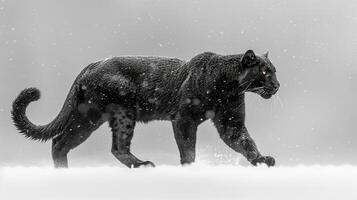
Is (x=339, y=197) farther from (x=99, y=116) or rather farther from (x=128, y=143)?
(x=99, y=116)

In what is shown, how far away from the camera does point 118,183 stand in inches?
199

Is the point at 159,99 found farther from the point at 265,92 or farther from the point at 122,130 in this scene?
the point at 265,92

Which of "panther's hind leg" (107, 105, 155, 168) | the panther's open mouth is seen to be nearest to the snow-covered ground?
"panther's hind leg" (107, 105, 155, 168)

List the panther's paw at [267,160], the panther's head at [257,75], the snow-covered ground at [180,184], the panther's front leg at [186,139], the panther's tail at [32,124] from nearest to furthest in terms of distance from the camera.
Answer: the snow-covered ground at [180,184] → the panther's paw at [267,160] → the panther's front leg at [186,139] → the panther's head at [257,75] → the panther's tail at [32,124]

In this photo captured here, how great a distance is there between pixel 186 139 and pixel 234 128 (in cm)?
75

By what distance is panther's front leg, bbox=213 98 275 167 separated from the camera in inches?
289

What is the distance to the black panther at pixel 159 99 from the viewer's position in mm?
7234

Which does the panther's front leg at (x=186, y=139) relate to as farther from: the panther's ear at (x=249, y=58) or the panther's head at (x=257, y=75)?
the panther's ear at (x=249, y=58)

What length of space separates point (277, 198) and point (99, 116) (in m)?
3.50

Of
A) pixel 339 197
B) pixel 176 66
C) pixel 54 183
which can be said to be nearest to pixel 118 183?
pixel 54 183

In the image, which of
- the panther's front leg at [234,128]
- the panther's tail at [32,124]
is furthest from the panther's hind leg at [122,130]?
the panther's front leg at [234,128]

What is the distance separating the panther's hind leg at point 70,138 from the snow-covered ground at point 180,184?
2088 mm

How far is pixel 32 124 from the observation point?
314 inches

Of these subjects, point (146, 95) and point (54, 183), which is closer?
point (54, 183)
